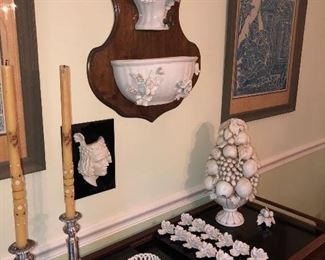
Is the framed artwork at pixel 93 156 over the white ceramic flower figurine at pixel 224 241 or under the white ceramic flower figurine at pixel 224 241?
over

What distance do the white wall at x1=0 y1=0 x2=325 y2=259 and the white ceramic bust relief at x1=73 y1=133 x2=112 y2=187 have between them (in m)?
0.05

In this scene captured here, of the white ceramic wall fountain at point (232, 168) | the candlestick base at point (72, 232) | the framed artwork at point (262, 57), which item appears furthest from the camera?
the framed artwork at point (262, 57)

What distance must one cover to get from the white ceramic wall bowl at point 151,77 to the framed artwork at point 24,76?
0.21 meters

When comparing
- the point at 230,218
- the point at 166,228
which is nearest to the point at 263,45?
the point at 230,218

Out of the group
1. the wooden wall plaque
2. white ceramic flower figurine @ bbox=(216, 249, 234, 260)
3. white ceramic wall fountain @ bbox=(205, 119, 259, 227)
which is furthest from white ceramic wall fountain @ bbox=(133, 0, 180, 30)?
white ceramic flower figurine @ bbox=(216, 249, 234, 260)

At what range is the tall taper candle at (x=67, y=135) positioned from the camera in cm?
63

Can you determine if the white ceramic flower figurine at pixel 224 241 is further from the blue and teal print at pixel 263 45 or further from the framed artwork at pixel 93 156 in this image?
the blue and teal print at pixel 263 45

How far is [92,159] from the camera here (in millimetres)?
915

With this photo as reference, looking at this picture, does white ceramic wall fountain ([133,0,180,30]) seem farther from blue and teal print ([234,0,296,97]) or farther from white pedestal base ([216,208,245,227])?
white pedestal base ([216,208,245,227])

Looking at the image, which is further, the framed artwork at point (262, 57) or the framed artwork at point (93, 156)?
the framed artwork at point (262, 57)

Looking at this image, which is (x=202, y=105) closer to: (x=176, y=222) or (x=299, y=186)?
(x=176, y=222)

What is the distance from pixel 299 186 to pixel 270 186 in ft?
0.96

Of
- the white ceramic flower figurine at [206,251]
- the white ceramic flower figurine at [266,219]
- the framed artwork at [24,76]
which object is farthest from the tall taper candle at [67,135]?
the white ceramic flower figurine at [266,219]

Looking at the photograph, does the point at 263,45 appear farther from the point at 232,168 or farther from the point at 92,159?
the point at 92,159
